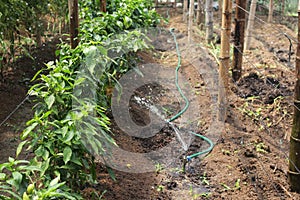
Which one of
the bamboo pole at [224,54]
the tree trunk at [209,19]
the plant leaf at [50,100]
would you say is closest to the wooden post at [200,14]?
the tree trunk at [209,19]

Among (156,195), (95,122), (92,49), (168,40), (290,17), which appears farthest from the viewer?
(290,17)

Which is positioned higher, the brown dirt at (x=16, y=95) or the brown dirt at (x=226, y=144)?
the brown dirt at (x=16, y=95)

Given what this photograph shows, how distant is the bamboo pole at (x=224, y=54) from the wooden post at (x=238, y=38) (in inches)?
27.0

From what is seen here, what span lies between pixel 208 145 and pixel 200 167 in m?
0.38

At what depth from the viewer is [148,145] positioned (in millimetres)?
4602

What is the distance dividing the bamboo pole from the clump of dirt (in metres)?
0.61

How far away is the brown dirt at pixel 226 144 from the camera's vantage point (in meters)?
3.70

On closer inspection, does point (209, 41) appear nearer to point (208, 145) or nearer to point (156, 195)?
point (208, 145)

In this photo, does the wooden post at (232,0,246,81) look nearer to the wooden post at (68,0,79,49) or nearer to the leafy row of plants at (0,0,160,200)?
→ the leafy row of plants at (0,0,160,200)

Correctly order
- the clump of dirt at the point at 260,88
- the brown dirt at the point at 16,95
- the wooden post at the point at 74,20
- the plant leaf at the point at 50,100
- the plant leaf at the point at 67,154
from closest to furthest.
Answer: the plant leaf at the point at 67,154, the plant leaf at the point at 50,100, the wooden post at the point at 74,20, the brown dirt at the point at 16,95, the clump of dirt at the point at 260,88

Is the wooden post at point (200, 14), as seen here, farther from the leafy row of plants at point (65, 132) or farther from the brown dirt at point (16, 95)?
the leafy row of plants at point (65, 132)

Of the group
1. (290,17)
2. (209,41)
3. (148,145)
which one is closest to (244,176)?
(148,145)

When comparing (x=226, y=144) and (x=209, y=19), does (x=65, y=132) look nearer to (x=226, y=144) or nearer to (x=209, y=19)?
(x=226, y=144)

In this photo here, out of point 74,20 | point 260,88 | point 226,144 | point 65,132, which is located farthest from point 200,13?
point 65,132
